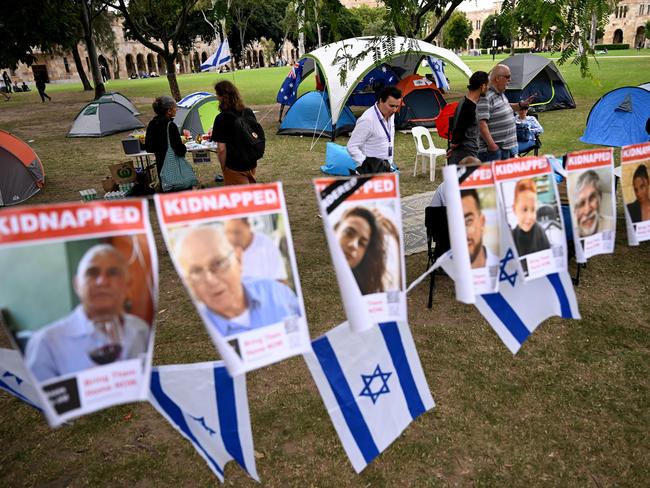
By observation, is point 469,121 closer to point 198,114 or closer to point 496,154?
point 496,154

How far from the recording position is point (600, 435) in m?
2.95

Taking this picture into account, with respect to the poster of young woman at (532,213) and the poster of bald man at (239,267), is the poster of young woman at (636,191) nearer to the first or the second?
the poster of young woman at (532,213)

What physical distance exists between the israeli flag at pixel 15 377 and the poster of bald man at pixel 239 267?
0.99 m

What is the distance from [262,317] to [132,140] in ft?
24.5

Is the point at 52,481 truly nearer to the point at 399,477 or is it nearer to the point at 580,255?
the point at 399,477

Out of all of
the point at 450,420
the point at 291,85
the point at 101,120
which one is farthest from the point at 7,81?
the point at 450,420

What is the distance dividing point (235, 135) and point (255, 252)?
421cm

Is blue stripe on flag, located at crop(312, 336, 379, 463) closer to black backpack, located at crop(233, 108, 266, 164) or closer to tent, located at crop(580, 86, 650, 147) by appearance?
black backpack, located at crop(233, 108, 266, 164)

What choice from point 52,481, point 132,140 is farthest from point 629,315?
point 132,140

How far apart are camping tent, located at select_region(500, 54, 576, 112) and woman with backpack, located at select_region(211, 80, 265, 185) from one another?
12362 millimetres

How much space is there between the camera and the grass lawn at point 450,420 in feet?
9.11

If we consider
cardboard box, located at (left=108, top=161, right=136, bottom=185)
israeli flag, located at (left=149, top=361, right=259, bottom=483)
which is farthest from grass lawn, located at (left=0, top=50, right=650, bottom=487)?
cardboard box, located at (left=108, top=161, right=136, bottom=185)

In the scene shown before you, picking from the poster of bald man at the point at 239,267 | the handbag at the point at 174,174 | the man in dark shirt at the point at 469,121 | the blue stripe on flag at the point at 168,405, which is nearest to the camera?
the poster of bald man at the point at 239,267

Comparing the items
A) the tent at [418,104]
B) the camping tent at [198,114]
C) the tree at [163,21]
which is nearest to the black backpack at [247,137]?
the camping tent at [198,114]
